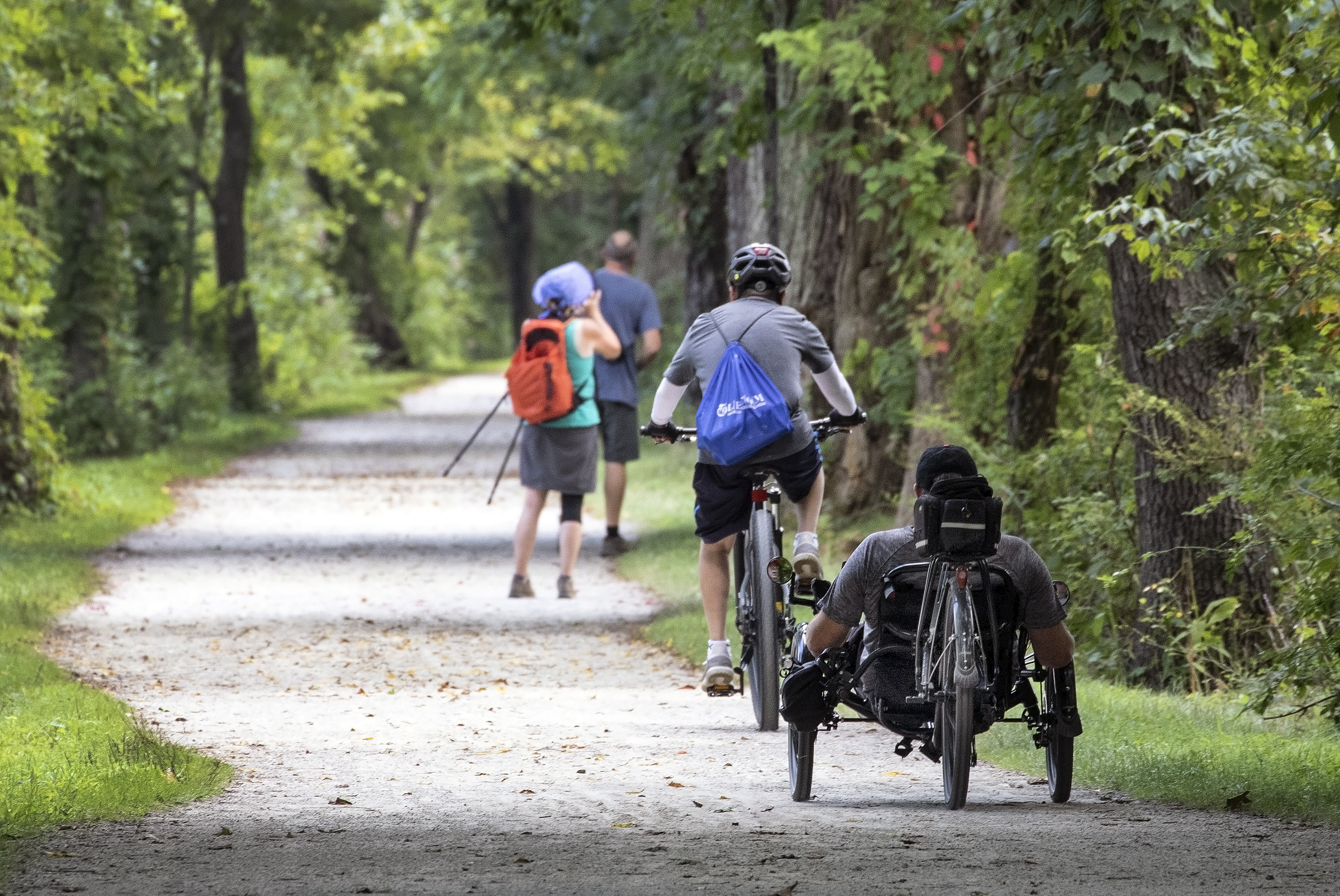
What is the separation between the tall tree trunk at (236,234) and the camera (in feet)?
100

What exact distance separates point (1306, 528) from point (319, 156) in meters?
37.1

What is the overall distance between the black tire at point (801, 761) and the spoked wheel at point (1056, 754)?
799mm

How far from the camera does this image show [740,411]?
8.28 metres

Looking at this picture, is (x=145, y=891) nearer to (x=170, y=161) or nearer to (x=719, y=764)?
(x=719, y=764)

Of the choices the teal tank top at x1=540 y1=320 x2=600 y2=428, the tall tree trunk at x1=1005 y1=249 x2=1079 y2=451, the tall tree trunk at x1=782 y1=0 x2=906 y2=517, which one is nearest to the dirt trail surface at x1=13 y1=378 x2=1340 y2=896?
the teal tank top at x1=540 y1=320 x2=600 y2=428

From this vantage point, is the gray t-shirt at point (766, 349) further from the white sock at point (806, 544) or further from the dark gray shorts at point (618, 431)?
the dark gray shorts at point (618, 431)

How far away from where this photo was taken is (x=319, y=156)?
43.1 m

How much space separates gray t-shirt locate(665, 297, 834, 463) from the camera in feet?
27.8

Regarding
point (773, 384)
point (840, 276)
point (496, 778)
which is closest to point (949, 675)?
point (496, 778)

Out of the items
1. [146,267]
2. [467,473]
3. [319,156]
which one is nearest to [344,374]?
[319,156]

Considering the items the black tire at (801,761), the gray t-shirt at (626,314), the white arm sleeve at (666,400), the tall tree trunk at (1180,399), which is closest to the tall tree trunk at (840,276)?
the gray t-shirt at (626,314)

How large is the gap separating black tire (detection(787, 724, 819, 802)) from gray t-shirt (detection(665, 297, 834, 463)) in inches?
72.2

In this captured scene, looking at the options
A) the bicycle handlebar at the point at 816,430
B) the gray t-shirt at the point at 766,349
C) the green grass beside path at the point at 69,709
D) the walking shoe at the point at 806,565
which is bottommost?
the green grass beside path at the point at 69,709

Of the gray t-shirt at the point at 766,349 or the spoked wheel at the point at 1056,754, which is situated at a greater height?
the gray t-shirt at the point at 766,349
